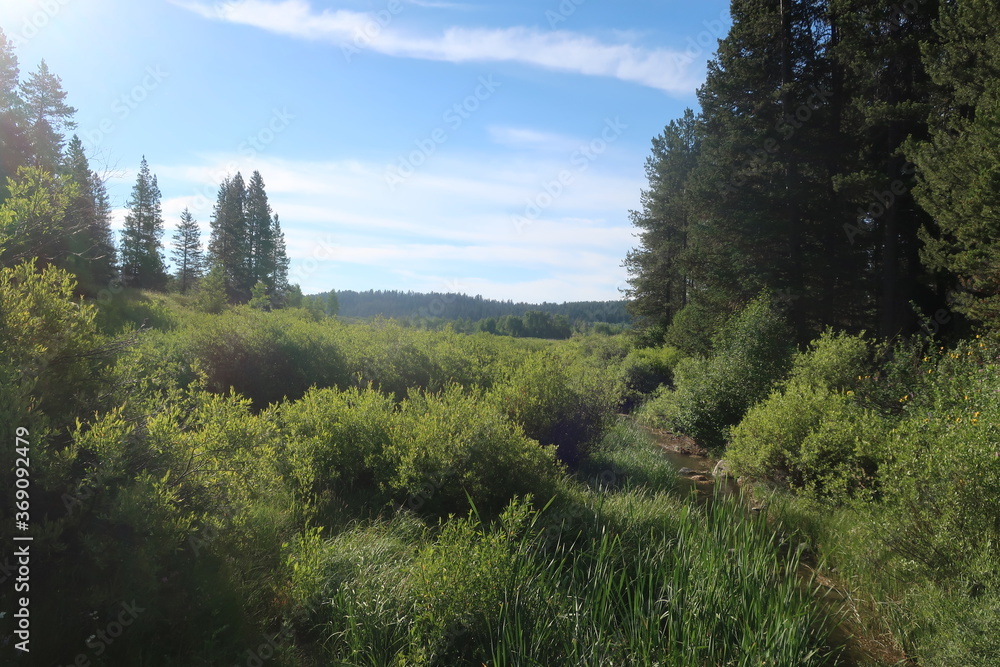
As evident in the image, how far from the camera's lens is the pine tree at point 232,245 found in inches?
1660

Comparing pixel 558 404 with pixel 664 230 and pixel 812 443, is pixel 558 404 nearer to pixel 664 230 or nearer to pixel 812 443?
pixel 812 443

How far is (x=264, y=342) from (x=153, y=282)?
33711 millimetres

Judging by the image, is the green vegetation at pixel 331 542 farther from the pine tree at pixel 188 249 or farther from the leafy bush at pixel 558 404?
the pine tree at pixel 188 249

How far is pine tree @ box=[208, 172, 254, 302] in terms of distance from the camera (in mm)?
42156

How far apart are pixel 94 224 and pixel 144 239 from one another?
1617 inches

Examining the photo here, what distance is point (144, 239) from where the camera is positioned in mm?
39625

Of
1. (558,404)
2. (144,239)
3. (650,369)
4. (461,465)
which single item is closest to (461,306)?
(144,239)

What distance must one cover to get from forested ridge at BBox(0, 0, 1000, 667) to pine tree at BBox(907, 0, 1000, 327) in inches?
2.9

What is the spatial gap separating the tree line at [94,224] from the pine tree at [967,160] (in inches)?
586

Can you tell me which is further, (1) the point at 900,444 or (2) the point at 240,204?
(2) the point at 240,204

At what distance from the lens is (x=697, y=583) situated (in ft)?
16.7

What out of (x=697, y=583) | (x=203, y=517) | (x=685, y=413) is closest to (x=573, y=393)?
(x=685, y=413)

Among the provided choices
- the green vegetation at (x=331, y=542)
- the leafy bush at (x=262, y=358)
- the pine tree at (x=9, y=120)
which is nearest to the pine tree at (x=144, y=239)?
the pine tree at (x=9, y=120)

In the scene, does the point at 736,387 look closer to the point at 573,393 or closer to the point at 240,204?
the point at 573,393
